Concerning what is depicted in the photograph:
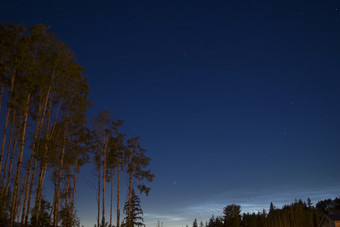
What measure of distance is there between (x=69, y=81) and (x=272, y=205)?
406ft

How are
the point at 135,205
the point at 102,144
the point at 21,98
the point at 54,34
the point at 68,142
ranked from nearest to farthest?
the point at 21,98
the point at 54,34
the point at 68,142
the point at 102,144
the point at 135,205

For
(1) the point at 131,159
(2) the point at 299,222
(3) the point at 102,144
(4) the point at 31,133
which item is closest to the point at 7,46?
(4) the point at 31,133

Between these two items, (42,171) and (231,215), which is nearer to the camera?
(42,171)

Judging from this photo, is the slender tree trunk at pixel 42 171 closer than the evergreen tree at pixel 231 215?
Yes

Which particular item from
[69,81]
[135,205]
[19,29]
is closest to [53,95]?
[69,81]

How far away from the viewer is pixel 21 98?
700 inches

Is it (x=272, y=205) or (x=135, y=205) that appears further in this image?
(x=272, y=205)

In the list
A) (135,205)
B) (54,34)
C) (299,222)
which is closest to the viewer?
(54,34)

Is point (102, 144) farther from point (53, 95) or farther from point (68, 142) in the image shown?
point (53, 95)

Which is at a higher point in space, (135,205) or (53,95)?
(53,95)

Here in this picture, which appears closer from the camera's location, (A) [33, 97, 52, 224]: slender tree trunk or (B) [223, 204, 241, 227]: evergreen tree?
(A) [33, 97, 52, 224]: slender tree trunk

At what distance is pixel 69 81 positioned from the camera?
66.7 feet

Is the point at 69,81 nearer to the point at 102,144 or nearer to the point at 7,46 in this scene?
the point at 7,46

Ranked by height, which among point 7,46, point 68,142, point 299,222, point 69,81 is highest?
point 7,46
